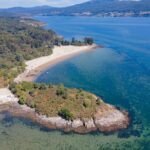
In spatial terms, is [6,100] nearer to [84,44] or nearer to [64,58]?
[64,58]

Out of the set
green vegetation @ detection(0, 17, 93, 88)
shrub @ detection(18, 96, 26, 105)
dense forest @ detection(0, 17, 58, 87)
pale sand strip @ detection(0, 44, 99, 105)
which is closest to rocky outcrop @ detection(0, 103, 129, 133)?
shrub @ detection(18, 96, 26, 105)

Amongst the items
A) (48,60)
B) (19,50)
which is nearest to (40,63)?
(48,60)

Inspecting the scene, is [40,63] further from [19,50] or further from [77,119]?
[77,119]

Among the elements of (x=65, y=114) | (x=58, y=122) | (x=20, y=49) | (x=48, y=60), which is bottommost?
(x=48, y=60)

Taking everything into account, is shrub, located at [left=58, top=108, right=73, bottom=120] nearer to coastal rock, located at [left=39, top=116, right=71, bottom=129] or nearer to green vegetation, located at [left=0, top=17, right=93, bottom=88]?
coastal rock, located at [left=39, top=116, right=71, bottom=129]

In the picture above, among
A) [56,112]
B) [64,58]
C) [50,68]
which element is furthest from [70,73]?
[56,112]

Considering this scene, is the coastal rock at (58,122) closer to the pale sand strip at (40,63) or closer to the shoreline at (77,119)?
the shoreline at (77,119)

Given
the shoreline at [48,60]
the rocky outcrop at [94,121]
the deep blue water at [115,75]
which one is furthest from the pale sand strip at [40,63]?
the rocky outcrop at [94,121]
